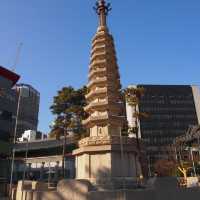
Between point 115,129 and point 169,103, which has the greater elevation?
point 169,103

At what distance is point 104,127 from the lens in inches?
1259

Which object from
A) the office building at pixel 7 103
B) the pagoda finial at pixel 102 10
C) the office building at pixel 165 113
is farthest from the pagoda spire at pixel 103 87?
the office building at pixel 165 113

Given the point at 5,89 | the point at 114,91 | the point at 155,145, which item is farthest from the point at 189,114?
the point at 114,91

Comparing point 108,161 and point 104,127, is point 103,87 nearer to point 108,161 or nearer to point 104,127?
point 104,127

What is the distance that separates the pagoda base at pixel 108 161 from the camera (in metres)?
28.2

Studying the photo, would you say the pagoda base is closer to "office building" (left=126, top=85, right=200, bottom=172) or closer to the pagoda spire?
the pagoda spire

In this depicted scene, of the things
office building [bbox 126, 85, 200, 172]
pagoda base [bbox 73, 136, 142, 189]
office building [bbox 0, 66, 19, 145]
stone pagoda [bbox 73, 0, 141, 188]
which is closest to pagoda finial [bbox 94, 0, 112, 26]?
stone pagoda [bbox 73, 0, 141, 188]

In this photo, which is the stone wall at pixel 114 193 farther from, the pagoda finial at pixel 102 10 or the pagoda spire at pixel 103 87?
the pagoda finial at pixel 102 10

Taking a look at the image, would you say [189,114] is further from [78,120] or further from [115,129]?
[115,129]

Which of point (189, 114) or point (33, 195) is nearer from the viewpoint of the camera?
point (33, 195)


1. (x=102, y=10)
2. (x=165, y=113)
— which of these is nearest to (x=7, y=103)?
(x=102, y=10)

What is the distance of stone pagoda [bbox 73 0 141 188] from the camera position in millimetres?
28688

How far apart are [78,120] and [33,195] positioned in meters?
30.4

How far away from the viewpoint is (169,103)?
429ft
